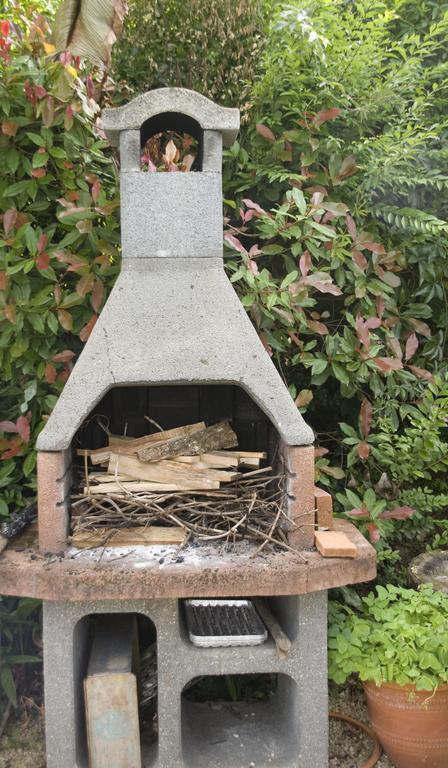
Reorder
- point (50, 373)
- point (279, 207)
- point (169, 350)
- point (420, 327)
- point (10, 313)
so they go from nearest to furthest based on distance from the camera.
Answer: point (169, 350) < point (10, 313) < point (50, 373) < point (279, 207) < point (420, 327)

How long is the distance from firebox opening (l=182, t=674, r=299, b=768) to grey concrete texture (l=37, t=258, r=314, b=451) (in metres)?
1.26

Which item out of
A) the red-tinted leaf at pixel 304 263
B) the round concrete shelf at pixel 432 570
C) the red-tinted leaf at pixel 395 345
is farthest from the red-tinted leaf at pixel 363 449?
the red-tinted leaf at pixel 304 263

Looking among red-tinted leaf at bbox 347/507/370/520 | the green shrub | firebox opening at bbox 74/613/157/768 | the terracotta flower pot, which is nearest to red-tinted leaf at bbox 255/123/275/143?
the green shrub

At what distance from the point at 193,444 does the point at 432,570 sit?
137cm

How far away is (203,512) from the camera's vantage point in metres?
2.64

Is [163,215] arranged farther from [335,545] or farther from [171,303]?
[335,545]

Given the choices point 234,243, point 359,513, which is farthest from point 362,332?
point 359,513

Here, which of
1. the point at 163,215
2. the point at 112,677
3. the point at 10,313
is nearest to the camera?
the point at 112,677

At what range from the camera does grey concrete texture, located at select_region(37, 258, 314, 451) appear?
7.84 feet

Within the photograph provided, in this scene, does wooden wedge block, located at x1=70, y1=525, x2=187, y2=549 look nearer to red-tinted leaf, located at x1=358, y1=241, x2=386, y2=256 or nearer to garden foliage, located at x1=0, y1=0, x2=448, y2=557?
garden foliage, located at x1=0, y1=0, x2=448, y2=557

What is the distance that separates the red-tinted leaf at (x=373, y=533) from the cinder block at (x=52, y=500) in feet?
4.58

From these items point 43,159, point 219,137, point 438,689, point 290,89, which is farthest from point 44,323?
point 438,689

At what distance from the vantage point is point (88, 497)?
8.45 ft

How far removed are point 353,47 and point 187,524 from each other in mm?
2538
